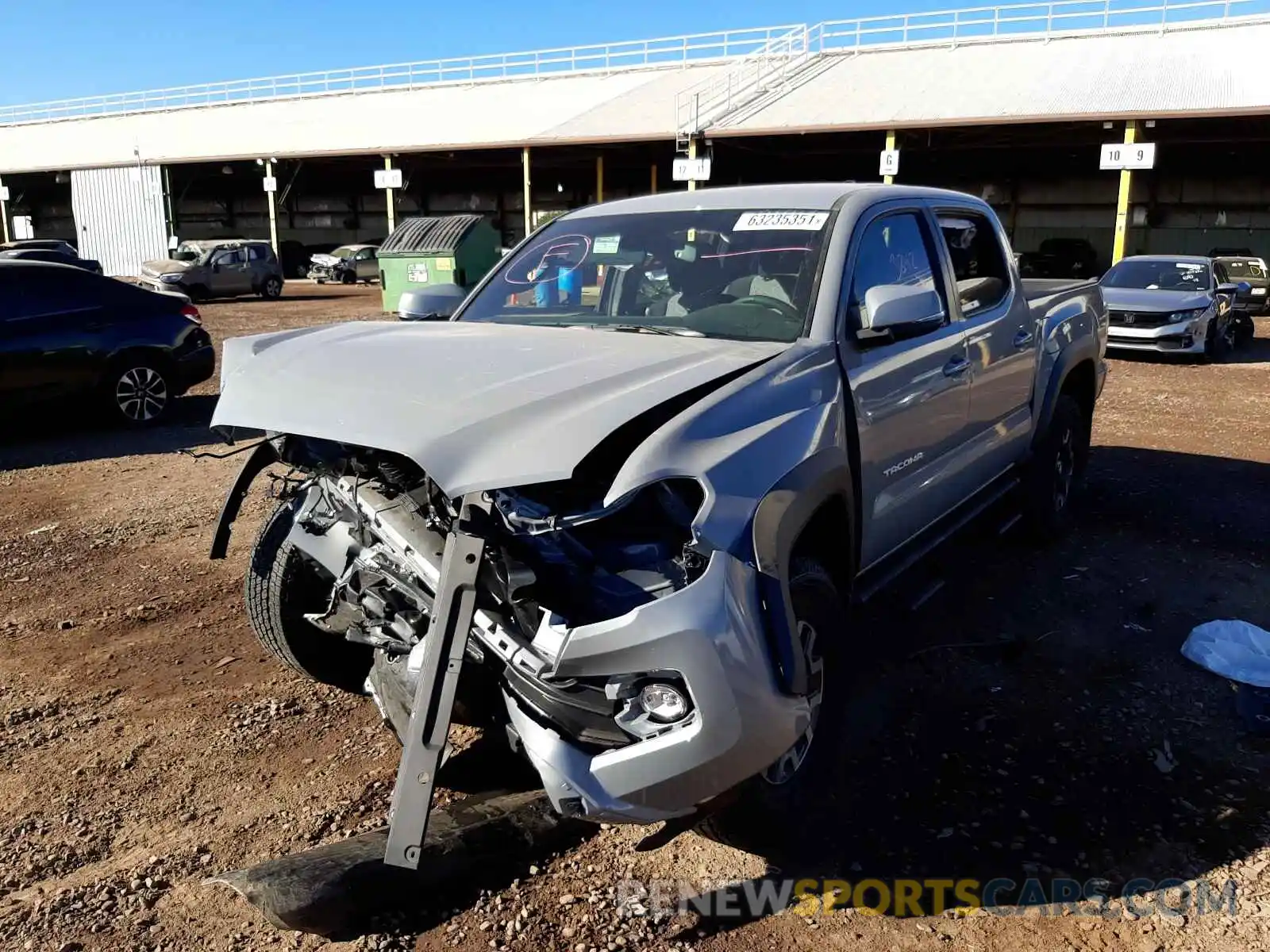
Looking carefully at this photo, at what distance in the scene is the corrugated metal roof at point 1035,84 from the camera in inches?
893

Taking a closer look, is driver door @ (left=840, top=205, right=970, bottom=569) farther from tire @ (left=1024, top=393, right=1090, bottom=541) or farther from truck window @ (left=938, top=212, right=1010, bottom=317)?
tire @ (left=1024, top=393, right=1090, bottom=541)

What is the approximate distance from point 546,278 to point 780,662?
234cm

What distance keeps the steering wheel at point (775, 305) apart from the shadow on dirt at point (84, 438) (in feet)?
21.2

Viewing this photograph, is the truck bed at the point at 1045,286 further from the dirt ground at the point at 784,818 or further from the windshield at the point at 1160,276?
the windshield at the point at 1160,276

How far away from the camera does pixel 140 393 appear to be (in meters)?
9.30

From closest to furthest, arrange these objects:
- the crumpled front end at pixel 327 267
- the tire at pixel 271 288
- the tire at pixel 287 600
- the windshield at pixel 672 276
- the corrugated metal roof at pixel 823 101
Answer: the windshield at pixel 672 276
the tire at pixel 287 600
the corrugated metal roof at pixel 823 101
the tire at pixel 271 288
the crumpled front end at pixel 327 267

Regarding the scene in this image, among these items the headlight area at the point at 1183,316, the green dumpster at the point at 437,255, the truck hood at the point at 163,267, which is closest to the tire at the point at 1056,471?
the headlight area at the point at 1183,316

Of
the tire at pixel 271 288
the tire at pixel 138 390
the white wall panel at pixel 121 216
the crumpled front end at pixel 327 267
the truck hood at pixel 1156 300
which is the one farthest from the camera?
the white wall panel at pixel 121 216

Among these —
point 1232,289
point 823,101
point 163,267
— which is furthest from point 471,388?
point 163,267

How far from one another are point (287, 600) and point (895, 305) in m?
2.42

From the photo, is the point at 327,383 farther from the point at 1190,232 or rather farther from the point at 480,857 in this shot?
the point at 1190,232

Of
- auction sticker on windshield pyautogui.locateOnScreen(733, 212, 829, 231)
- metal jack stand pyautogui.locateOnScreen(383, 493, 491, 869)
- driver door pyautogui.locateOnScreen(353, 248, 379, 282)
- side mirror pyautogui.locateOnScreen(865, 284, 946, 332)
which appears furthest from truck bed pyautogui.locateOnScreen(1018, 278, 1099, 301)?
driver door pyautogui.locateOnScreen(353, 248, 379, 282)

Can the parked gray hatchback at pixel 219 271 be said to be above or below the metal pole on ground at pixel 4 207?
below

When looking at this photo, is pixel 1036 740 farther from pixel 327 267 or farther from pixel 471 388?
pixel 327 267
